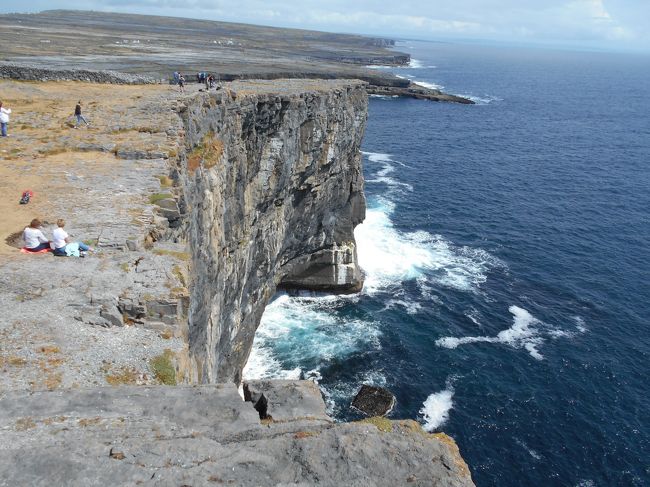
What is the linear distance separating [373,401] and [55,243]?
26.1 metres

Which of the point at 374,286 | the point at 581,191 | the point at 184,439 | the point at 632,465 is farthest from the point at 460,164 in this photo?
the point at 184,439

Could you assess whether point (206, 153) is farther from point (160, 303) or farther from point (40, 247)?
point (160, 303)

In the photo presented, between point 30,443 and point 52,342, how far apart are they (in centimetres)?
374

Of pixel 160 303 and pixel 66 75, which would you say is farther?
pixel 66 75

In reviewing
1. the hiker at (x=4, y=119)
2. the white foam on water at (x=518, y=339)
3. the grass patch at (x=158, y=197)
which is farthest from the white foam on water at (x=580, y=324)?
the hiker at (x=4, y=119)

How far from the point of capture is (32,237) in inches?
556

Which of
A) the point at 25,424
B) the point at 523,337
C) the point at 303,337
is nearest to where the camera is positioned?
the point at 25,424

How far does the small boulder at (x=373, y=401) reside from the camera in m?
34.4

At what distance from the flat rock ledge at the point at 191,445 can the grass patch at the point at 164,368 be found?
133 centimetres

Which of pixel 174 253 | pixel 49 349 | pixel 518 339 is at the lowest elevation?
pixel 518 339

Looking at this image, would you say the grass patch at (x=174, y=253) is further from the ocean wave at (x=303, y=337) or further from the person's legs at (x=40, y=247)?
the ocean wave at (x=303, y=337)

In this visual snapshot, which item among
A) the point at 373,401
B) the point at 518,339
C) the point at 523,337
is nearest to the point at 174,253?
the point at 373,401

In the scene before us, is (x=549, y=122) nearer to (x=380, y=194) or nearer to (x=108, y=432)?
(x=380, y=194)

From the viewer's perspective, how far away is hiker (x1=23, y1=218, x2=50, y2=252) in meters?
14.1
